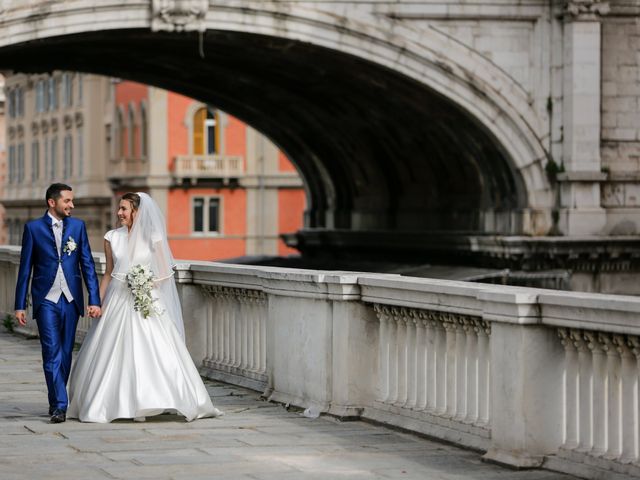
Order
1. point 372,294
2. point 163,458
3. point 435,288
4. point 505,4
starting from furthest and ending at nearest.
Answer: point 505,4, point 372,294, point 435,288, point 163,458

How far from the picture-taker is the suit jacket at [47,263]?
34.7 feet

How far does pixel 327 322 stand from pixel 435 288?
1.32 m

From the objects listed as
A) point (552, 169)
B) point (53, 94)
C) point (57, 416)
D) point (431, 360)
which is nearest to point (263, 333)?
point (57, 416)

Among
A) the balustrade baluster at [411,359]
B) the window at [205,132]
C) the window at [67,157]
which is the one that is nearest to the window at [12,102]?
the window at [67,157]

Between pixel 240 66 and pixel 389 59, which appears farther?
pixel 240 66

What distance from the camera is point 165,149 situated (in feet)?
211

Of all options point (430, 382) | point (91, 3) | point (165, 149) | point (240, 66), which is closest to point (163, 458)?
point (430, 382)

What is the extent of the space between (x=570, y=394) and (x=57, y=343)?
128 inches

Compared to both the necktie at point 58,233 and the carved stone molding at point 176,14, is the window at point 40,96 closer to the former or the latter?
the carved stone molding at point 176,14

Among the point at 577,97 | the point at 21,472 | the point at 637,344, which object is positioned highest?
the point at 577,97

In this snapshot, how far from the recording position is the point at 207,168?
213 ft

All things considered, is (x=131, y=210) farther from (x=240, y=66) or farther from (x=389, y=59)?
(x=240, y=66)

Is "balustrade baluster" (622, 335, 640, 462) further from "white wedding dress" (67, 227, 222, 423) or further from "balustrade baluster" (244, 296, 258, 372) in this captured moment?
"balustrade baluster" (244, 296, 258, 372)

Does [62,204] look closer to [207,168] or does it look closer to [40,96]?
[207,168]
